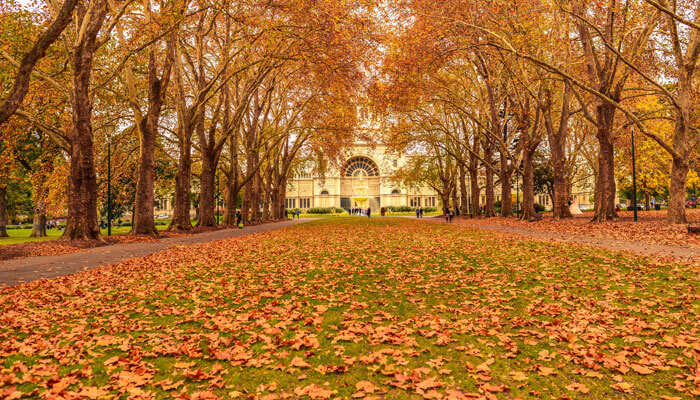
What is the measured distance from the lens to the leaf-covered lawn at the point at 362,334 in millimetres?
3170

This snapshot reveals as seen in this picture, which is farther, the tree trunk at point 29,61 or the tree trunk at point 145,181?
the tree trunk at point 145,181

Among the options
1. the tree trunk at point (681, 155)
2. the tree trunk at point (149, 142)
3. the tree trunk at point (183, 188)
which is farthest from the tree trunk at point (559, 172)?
the tree trunk at point (149, 142)

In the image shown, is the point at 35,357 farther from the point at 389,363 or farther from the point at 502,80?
the point at 502,80

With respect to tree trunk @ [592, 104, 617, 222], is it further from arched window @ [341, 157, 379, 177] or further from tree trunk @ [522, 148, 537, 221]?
arched window @ [341, 157, 379, 177]

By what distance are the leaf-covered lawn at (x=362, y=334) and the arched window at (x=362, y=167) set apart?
3355 inches

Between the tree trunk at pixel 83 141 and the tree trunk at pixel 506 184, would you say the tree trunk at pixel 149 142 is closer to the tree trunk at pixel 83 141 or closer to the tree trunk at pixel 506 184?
the tree trunk at pixel 83 141

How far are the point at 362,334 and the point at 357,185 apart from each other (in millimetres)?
86248

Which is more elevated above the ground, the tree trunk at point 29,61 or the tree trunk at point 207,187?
the tree trunk at point 29,61

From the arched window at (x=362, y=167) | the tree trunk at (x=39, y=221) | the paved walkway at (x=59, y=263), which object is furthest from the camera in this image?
the arched window at (x=362, y=167)

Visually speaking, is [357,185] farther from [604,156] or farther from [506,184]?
[604,156]

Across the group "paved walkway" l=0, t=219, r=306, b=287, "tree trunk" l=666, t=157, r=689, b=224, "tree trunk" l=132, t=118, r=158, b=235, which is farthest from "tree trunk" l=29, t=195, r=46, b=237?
"tree trunk" l=666, t=157, r=689, b=224

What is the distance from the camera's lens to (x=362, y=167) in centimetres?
9394

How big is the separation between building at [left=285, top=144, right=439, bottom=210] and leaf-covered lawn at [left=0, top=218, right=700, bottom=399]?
82021 mm

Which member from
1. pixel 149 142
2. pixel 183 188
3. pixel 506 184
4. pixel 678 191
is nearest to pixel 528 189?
pixel 506 184
